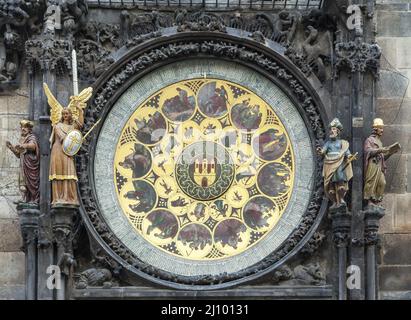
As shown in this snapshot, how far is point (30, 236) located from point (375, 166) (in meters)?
4.07

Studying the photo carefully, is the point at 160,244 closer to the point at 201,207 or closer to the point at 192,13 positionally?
the point at 201,207

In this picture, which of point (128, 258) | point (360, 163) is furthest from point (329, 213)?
point (128, 258)

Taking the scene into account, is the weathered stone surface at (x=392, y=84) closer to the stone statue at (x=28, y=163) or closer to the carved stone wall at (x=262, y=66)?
the carved stone wall at (x=262, y=66)

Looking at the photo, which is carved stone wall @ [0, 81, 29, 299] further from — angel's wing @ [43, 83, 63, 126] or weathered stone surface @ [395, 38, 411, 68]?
weathered stone surface @ [395, 38, 411, 68]

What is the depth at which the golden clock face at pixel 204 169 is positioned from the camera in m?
25.7

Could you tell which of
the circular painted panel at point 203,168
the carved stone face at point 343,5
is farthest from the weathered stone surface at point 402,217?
the carved stone face at point 343,5

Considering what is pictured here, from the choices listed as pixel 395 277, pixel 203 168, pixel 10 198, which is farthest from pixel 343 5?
pixel 10 198

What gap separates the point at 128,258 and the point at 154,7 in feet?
10.2

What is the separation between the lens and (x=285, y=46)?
26016 millimetres

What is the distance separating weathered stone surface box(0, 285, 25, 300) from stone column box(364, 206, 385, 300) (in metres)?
4.01

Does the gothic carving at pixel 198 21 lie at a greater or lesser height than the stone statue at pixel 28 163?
greater

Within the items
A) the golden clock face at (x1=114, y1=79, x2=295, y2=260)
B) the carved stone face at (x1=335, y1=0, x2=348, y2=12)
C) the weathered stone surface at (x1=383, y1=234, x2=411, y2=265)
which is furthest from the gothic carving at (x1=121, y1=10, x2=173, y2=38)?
the weathered stone surface at (x1=383, y1=234, x2=411, y2=265)

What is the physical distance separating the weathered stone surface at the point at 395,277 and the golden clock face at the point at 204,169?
4.64 ft

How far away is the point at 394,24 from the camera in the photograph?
26.1 m
